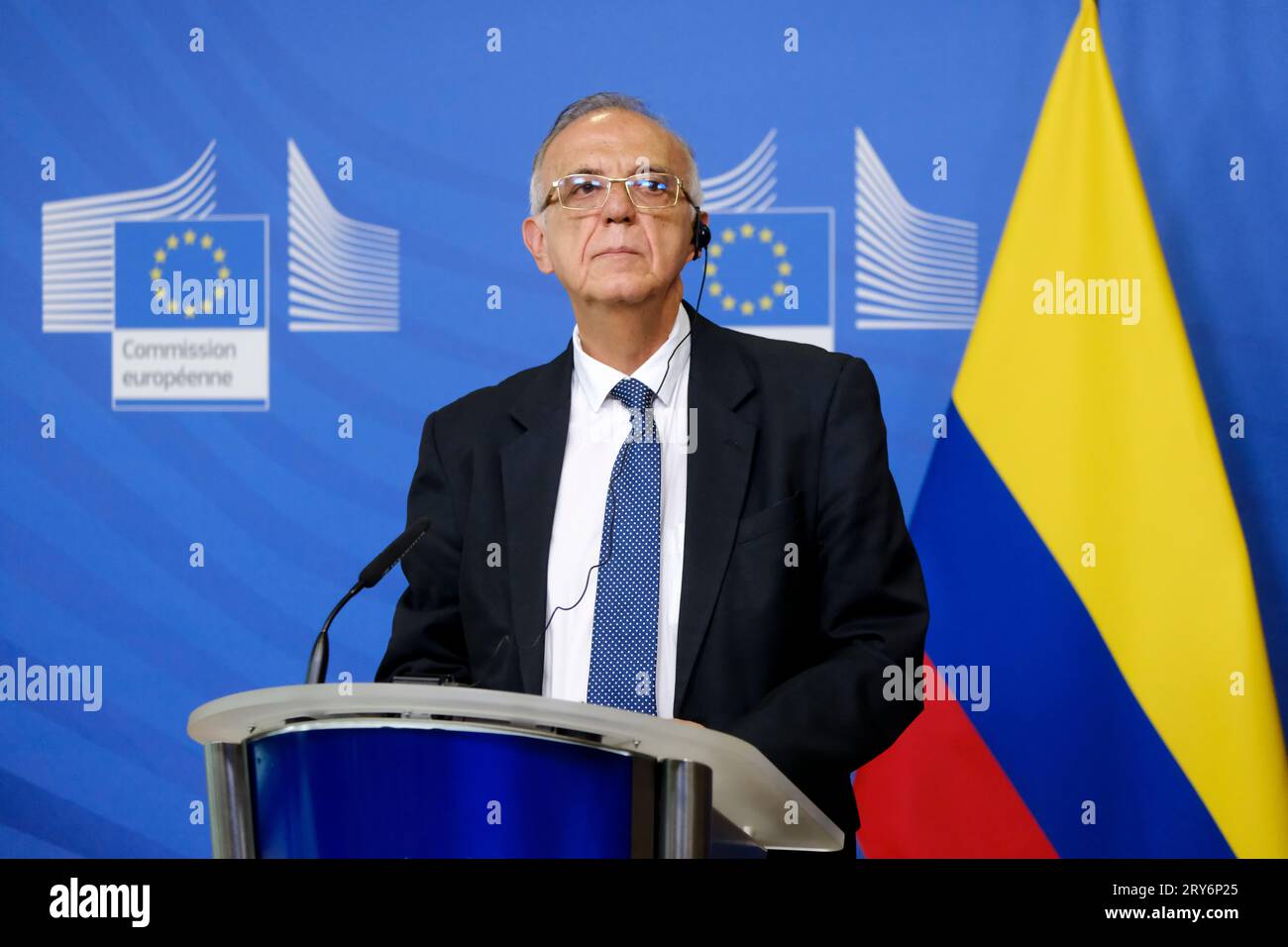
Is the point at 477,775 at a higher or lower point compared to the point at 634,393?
lower

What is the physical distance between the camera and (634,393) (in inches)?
91.2

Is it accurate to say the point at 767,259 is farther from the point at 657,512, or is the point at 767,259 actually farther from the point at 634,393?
the point at 657,512

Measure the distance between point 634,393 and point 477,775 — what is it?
1.11 meters

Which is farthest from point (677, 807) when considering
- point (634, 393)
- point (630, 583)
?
point (634, 393)

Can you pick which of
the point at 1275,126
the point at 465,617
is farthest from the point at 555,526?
the point at 1275,126

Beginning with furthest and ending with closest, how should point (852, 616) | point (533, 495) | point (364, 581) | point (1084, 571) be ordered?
point (1084, 571)
point (533, 495)
point (852, 616)
point (364, 581)

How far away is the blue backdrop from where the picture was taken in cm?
334

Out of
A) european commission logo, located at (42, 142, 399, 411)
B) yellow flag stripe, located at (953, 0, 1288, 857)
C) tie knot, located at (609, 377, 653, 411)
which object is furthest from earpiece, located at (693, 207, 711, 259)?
european commission logo, located at (42, 142, 399, 411)

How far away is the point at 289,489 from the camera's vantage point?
3.59 metres

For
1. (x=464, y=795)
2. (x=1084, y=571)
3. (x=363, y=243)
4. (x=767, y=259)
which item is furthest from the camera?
(x=363, y=243)

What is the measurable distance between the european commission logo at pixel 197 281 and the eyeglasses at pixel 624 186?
1.33 m

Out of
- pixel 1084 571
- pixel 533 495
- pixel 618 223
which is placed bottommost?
pixel 1084 571

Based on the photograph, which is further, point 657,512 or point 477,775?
point 657,512

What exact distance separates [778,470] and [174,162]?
7.21ft
